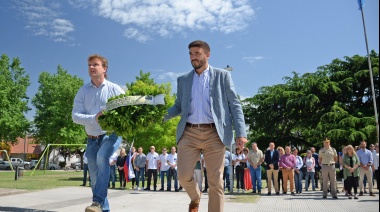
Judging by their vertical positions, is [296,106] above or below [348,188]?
above

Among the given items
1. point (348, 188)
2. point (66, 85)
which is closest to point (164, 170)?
point (348, 188)

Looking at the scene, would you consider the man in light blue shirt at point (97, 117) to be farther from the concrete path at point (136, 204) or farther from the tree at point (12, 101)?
the tree at point (12, 101)

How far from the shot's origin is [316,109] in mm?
34000

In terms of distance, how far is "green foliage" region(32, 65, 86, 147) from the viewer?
172 ft

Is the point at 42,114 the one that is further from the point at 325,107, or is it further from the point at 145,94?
the point at 145,94

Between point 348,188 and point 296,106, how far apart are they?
22.7 metres

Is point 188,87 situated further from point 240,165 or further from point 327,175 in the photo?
point 240,165

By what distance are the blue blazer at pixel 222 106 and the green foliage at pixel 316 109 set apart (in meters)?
23.5

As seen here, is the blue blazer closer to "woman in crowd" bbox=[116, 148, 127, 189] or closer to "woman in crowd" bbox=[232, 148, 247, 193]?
"woman in crowd" bbox=[232, 148, 247, 193]

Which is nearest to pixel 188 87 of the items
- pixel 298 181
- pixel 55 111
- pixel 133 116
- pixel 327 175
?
pixel 133 116

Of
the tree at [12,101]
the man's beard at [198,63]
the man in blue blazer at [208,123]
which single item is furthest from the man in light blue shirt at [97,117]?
the tree at [12,101]

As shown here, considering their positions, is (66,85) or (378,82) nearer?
(378,82)

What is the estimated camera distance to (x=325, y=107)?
33.0m

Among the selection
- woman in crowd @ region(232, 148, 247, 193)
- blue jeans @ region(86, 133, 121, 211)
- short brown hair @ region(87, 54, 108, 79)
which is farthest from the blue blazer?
woman in crowd @ region(232, 148, 247, 193)
